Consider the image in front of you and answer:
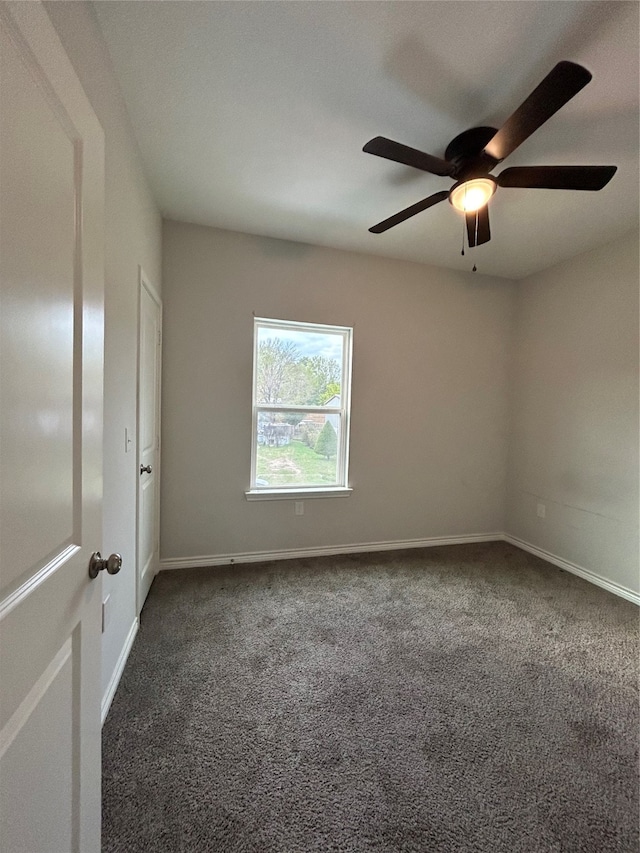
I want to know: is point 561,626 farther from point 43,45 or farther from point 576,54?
point 43,45

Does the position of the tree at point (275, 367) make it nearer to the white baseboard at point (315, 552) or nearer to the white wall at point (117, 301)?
the white wall at point (117, 301)

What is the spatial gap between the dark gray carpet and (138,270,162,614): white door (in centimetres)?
26

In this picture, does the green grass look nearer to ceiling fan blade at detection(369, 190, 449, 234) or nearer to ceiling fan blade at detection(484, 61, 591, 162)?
ceiling fan blade at detection(369, 190, 449, 234)

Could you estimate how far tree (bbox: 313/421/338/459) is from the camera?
321cm

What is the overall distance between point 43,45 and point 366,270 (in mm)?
2770

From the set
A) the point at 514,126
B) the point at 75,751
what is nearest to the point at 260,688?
the point at 75,751

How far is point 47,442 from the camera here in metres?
0.66

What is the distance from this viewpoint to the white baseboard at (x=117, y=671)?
1.47m

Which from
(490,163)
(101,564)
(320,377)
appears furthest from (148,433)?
(490,163)

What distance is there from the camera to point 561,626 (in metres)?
2.23

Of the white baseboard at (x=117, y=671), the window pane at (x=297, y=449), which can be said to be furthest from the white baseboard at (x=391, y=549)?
the white baseboard at (x=117, y=671)

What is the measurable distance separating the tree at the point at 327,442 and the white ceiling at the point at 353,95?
1691 millimetres

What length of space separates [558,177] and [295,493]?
2572 millimetres

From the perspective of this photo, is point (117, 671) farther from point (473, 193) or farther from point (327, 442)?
point (473, 193)
